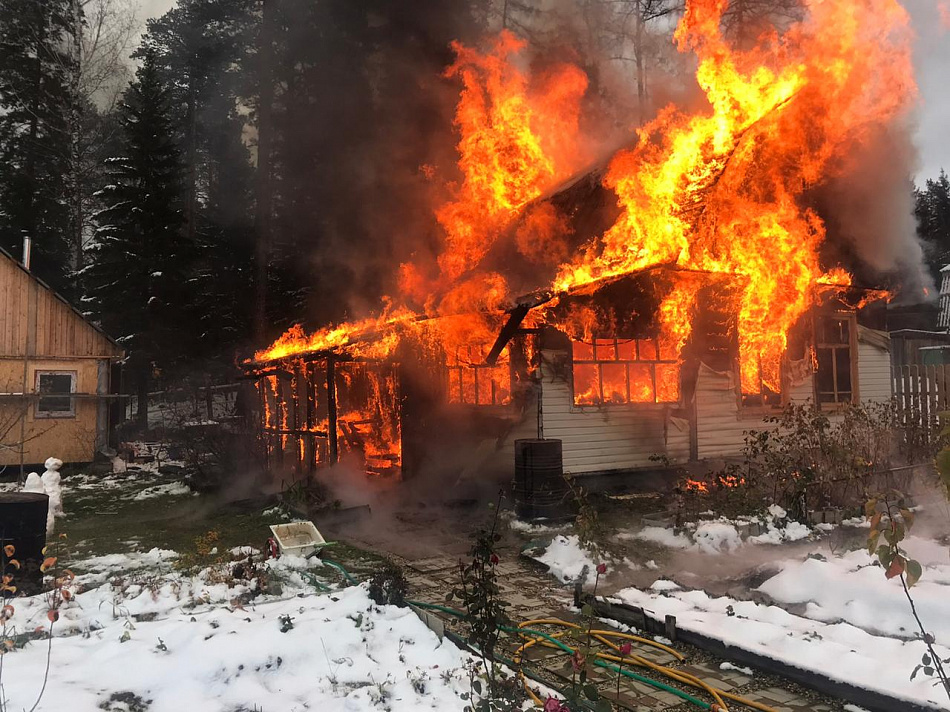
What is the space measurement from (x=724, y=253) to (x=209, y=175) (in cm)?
2830

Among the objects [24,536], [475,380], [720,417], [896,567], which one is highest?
[475,380]

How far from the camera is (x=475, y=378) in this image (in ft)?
43.1

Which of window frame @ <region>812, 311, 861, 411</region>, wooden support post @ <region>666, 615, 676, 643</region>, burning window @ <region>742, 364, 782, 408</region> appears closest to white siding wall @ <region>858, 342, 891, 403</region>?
window frame @ <region>812, 311, 861, 411</region>

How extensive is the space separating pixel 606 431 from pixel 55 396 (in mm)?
15436

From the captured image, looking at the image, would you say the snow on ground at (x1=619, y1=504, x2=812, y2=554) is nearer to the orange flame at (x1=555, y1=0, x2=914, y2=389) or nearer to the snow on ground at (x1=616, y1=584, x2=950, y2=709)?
the snow on ground at (x1=616, y1=584, x2=950, y2=709)

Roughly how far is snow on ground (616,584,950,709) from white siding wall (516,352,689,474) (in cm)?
565

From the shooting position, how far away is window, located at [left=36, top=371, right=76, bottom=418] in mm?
18297

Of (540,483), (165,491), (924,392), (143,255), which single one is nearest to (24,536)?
(540,483)

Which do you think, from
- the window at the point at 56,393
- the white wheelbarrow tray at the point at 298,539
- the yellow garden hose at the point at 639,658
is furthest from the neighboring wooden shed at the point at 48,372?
the yellow garden hose at the point at 639,658

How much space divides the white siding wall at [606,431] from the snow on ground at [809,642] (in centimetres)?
565

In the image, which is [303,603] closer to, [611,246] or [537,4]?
[611,246]

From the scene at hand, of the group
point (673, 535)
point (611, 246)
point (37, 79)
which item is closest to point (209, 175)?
point (37, 79)

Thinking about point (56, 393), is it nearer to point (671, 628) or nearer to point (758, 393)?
point (758, 393)

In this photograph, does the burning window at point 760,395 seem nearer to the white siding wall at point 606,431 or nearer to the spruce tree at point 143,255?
the white siding wall at point 606,431
